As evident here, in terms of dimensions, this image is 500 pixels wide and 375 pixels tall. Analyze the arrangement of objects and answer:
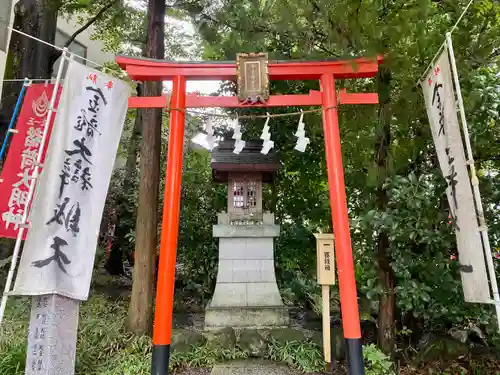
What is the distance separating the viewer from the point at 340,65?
185 inches

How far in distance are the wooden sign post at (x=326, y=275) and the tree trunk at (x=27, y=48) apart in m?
6.87

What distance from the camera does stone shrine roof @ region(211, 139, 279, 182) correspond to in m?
7.02

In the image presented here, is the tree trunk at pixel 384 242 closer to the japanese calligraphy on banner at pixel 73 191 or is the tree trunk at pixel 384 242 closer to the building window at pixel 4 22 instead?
the japanese calligraphy on banner at pixel 73 191

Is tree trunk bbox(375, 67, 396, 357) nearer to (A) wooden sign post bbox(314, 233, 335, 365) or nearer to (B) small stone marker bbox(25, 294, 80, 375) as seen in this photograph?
(A) wooden sign post bbox(314, 233, 335, 365)

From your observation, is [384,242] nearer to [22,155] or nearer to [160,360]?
[160,360]

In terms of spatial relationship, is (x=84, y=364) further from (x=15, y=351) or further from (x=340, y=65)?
(x=340, y=65)

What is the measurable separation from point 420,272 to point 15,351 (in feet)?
17.8

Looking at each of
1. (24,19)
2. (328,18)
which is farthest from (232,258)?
(24,19)

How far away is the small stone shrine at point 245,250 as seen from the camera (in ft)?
21.9

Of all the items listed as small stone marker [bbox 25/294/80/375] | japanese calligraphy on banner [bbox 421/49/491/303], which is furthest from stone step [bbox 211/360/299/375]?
japanese calligraphy on banner [bbox 421/49/491/303]

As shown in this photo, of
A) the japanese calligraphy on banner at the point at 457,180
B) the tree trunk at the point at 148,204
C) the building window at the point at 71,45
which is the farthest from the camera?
the building window at the point at 71,45

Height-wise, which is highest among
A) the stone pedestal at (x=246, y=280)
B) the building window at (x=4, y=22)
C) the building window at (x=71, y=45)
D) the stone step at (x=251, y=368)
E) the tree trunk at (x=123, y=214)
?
the building window at (x=71, y=45)

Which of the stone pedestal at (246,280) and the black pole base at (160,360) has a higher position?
the stone pedestal at (246,280)

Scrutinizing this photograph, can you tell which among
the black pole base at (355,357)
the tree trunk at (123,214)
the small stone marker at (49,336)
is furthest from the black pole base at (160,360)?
the tree trunk at (123,214)
